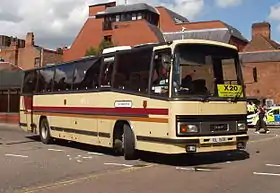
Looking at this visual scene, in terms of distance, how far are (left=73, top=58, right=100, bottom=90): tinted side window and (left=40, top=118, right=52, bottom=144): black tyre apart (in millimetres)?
3206

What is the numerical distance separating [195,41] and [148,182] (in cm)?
416

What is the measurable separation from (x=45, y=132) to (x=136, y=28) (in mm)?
58655

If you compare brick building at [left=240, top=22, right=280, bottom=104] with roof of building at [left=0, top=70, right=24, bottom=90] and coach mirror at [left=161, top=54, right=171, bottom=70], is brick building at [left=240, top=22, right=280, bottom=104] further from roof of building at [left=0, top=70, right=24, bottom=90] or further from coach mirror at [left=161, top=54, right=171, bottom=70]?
coach mirror at [left=161, top=54, right=171, bottom=70]

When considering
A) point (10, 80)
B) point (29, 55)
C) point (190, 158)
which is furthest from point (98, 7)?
point (190, 158)

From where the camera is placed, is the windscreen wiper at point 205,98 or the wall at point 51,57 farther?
the wall at point 51,57

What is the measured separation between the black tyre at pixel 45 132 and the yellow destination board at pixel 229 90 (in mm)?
8745

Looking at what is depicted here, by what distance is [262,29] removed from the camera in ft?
262

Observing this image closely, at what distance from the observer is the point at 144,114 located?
41.6ft

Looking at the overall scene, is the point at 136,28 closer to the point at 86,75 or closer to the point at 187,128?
the point at 86,75

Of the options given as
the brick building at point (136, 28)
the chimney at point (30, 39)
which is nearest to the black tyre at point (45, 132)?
the brick building at point (136, 28)

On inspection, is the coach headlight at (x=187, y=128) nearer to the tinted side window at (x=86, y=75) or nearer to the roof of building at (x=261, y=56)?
the tinted side window at (x=86, y=75)

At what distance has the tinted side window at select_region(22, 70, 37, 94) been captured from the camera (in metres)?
20.5

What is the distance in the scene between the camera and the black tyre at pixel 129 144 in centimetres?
1325

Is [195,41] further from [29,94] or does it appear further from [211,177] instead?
[29,94]
